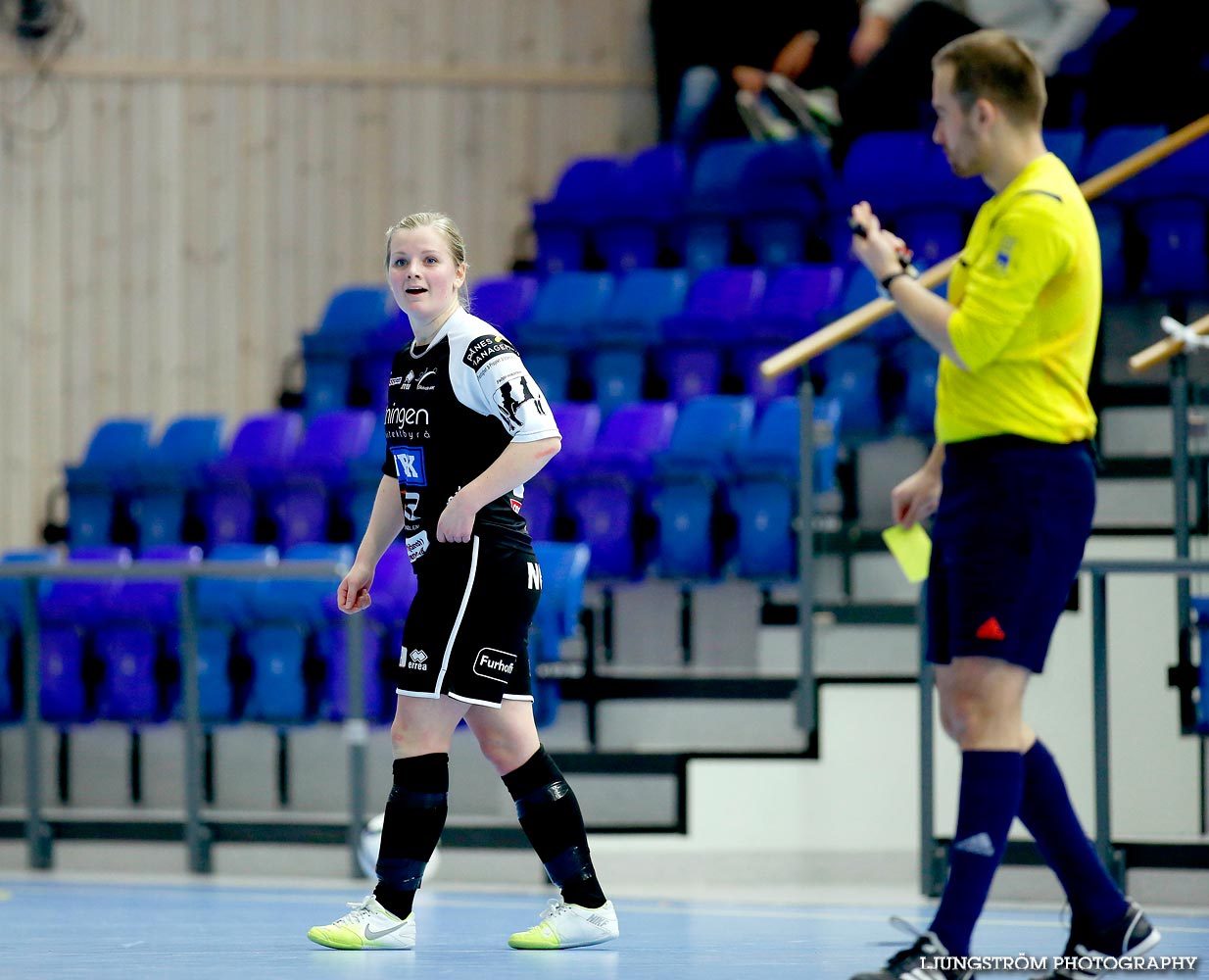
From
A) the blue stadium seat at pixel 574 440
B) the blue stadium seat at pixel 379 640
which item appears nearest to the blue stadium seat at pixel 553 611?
the blue stadium seat at pixel 379 640

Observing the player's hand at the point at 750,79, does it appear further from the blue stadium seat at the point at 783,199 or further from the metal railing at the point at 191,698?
the metal railing at the point at 191,698

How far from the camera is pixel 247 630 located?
16.9 feet

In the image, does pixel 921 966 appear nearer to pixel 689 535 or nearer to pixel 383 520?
pixel 383 520

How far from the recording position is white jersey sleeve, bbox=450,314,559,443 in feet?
8.95

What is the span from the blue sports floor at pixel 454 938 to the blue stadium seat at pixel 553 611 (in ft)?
2.40

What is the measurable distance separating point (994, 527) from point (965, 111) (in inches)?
21.1

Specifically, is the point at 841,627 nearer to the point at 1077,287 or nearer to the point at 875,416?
the point at 875,416

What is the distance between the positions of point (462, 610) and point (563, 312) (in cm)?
391

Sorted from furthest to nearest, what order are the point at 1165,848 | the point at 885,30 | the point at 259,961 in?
the point at 885,30
the point at 1165,848
the point at 259,961

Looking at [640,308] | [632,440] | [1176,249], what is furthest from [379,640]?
[1176,249]

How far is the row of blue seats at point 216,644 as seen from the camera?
15.9 feet

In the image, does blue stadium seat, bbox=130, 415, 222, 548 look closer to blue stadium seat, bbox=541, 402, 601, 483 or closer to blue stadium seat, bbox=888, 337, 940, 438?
blue stadium seat, bbox=541, 402, 601, 483

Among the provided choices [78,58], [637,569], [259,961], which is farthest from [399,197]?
[259,961]

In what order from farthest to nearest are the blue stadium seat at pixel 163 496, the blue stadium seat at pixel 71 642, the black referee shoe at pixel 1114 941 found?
the blue stadium seat at pixel 163 496
the blue stadium seat at pixel 71 642
the black referee shoe at pixel 1114 941
